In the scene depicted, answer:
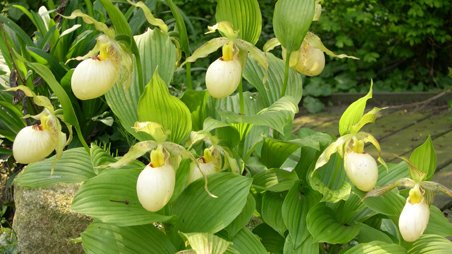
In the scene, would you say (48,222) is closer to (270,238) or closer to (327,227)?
(270,238)

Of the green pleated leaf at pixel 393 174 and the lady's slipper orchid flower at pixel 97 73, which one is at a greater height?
the lady's slipper orchid flower at pixel 97 73

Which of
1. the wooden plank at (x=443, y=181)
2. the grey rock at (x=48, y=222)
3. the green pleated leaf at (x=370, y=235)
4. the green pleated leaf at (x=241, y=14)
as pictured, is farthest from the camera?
the wooden plank at (x=443, y=181)

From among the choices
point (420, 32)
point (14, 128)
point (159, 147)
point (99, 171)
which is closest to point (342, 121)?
point (159, 147)

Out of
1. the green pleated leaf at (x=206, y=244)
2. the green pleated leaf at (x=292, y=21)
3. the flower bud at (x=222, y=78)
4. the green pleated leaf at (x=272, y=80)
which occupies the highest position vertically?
the green pleated leaf at (x=292, y=21)

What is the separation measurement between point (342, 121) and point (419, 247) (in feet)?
0.94

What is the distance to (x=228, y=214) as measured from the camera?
4.51 ft

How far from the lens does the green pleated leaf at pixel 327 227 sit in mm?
1454

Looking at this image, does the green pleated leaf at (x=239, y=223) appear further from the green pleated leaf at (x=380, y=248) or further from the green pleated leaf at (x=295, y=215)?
the green pleated leaf at (x=380, y=248)

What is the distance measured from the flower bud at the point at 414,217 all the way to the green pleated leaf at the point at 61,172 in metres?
0.62

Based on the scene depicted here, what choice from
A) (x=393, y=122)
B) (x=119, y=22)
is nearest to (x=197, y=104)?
(x=119, y=22)

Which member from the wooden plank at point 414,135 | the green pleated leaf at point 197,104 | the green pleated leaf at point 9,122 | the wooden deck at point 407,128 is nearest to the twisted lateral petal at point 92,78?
the green pleated leaf at point 197,104

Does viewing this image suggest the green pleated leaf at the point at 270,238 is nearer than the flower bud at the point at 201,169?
No

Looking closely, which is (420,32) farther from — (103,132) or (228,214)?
(228,214)

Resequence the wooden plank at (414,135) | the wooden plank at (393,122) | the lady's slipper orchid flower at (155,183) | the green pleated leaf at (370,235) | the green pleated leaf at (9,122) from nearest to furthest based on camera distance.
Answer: the lady's slipper orchid flower at (155,183) → the green pleated leaf at (370,235) → the green pleated leaf at (9,122) → the wooden plank at (414,135) → the wooden plank at (393,122)
